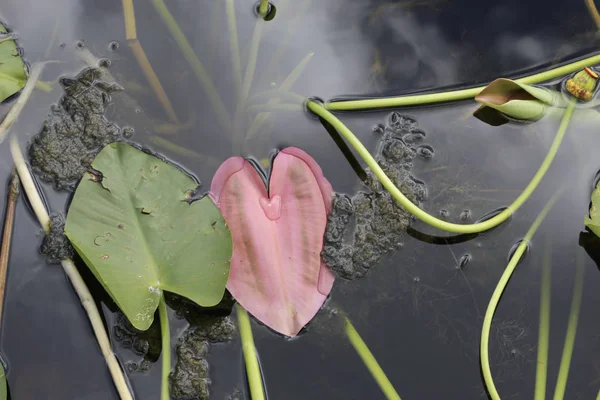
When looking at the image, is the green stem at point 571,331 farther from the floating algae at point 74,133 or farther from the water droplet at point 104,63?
the water droplet at point 104,63

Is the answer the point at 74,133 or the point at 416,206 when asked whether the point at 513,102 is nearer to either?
the point at 416,206

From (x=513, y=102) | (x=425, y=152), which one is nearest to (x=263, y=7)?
(x=425, y=152)

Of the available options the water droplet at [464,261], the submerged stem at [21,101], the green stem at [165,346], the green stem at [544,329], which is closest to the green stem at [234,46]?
the submerged stem at [21,101]

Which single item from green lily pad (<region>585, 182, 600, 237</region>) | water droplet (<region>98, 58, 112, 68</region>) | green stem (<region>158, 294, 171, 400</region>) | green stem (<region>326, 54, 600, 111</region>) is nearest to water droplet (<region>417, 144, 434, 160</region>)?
green stem (<region>326, 54, 600, 111</region>)

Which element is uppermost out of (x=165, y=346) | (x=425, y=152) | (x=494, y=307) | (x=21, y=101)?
(x=425, y=152)

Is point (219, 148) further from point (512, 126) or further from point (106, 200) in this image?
point (512, 126)

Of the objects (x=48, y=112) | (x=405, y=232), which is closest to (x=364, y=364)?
(x=405, y=232)
